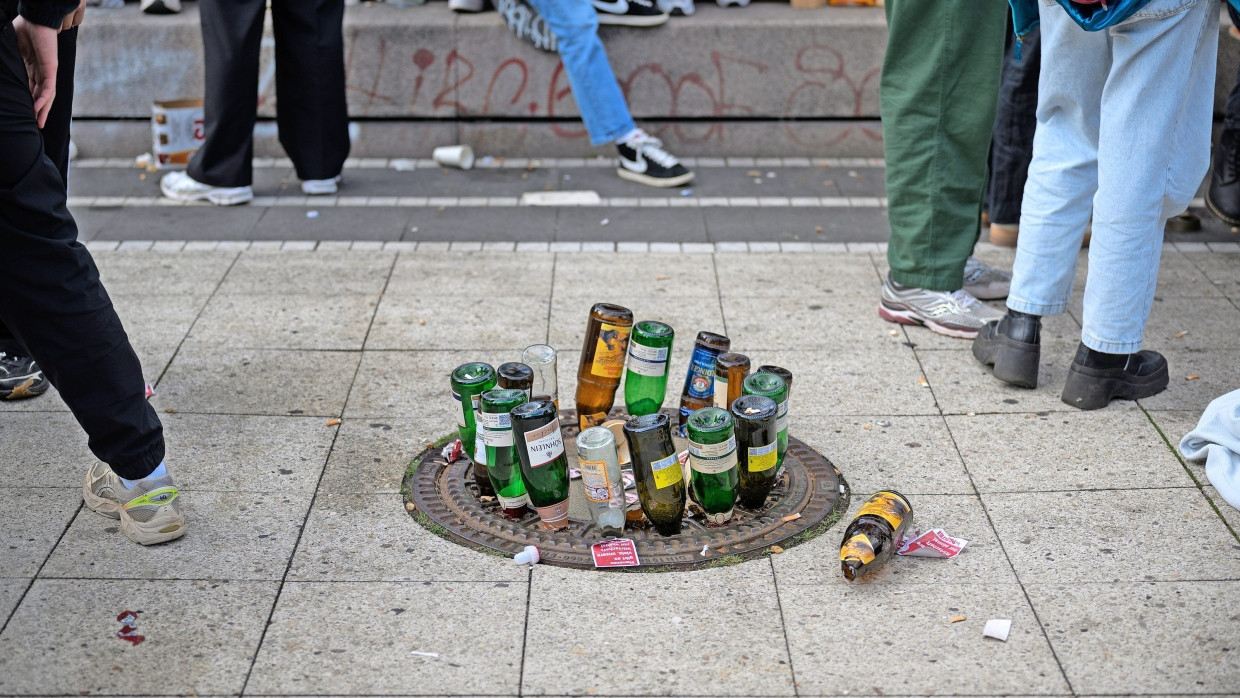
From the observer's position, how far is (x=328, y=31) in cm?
561

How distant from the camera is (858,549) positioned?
2.80 meters

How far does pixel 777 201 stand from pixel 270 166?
8.74 feet

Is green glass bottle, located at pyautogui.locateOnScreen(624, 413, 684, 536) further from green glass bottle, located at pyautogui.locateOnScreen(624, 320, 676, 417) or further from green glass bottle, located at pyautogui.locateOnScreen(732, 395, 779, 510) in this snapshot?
green glass bottle, located at pyautogui.locateOnScreen(624, 320, 676, 417)

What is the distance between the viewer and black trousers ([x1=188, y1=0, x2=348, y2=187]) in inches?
213

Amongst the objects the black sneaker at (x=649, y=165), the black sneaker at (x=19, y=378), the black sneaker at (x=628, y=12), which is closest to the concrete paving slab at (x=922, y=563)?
the black sneaker at (x=19, y=378)

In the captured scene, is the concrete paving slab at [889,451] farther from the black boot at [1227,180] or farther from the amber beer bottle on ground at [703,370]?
the black boot at [1227,180]

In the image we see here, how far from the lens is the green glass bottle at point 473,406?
3.11 m

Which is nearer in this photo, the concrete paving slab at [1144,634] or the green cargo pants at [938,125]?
the concrete paving slab at [1144,634]

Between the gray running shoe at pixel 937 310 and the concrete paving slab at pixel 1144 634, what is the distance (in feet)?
5.17

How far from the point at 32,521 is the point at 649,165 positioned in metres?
3.75

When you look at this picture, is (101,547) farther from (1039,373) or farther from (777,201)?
(777,201)

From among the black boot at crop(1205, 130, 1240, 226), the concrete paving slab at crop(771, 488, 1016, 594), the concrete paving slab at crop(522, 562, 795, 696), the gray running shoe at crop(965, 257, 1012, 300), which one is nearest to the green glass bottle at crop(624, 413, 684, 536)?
the concrete paving slab at crop(522, 562, 795, 696)

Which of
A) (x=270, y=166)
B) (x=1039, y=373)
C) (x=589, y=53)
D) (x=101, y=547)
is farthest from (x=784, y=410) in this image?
(x=270, y=166)

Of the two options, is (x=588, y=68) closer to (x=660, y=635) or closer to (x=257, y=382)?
(x=257, y=382)
